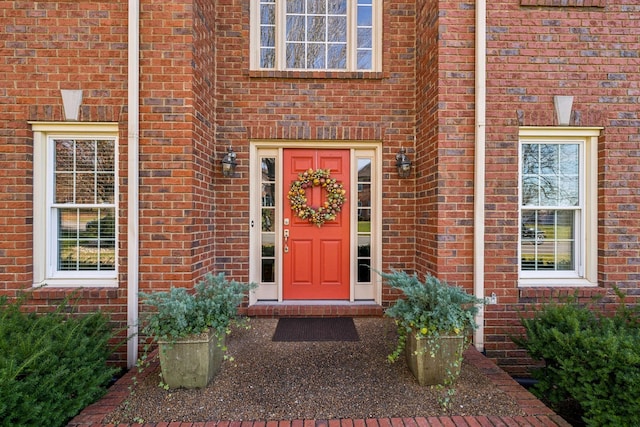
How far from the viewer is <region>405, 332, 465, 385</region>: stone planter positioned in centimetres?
259

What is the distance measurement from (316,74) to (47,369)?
3.82m

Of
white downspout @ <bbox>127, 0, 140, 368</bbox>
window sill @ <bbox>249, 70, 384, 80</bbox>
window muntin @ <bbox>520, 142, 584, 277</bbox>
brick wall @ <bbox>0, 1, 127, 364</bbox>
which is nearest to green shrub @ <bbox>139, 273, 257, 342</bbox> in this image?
white downspout @ <bbox>127, 0, 140, 368</bbox>

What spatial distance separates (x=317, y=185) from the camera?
13.9 ft

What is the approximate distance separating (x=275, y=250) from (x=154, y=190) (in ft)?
5.42

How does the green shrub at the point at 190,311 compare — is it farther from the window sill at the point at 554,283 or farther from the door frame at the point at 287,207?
the window sill at the point at 554,283

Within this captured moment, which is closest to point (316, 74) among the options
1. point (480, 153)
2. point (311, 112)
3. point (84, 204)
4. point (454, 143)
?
point (311, 112)

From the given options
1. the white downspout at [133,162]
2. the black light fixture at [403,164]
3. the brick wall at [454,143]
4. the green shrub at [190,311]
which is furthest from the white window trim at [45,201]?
the brick wall at [454,143]

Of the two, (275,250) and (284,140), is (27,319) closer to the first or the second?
(275,250)

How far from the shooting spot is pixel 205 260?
149 inches

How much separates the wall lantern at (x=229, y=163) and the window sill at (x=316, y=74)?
1.02 m

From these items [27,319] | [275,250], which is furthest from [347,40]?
[27,319]

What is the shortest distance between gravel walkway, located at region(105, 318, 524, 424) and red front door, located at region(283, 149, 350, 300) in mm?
1167

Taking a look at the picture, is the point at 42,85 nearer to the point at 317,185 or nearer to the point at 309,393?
the point at 317,185

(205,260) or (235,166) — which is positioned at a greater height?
(235,166)
